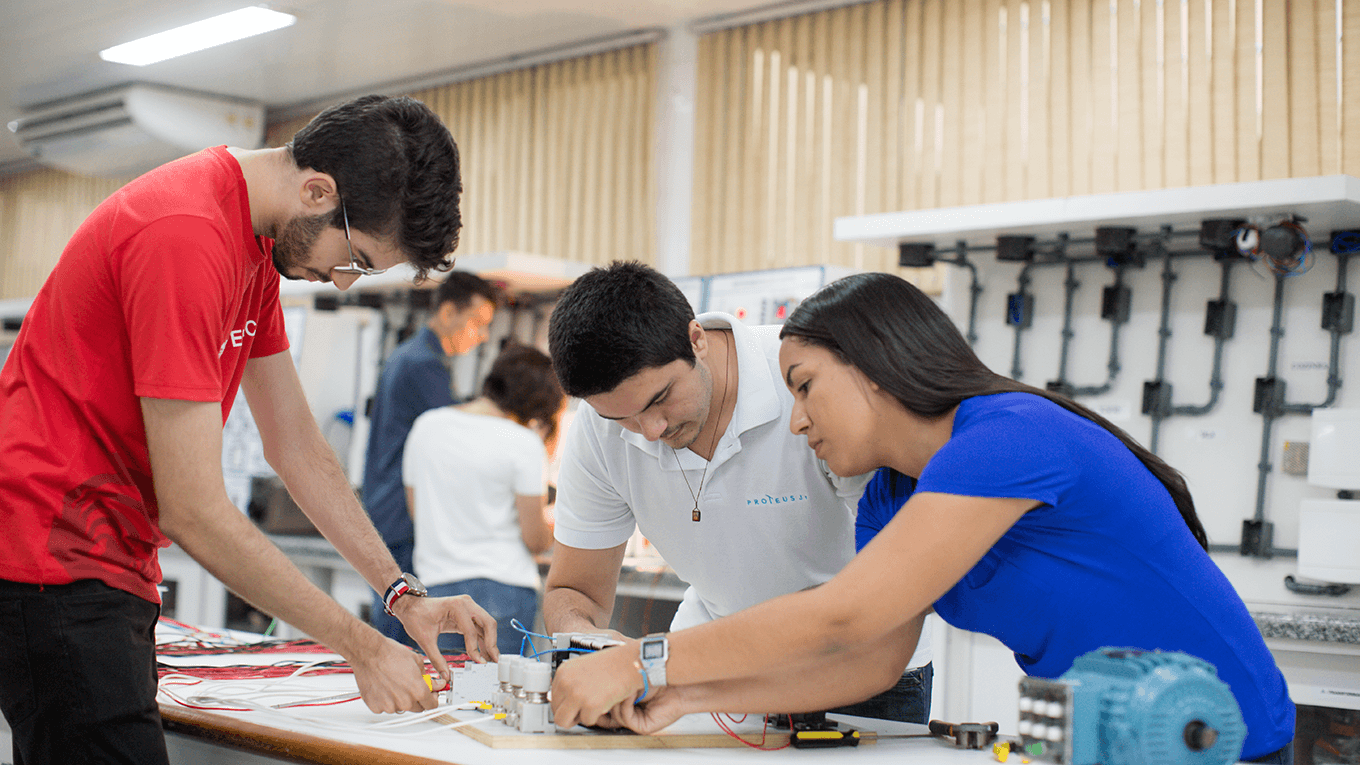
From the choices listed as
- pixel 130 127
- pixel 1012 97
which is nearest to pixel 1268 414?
pixel 1012 97

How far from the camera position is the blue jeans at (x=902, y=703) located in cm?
187

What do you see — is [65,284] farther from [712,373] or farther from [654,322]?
[712,373]

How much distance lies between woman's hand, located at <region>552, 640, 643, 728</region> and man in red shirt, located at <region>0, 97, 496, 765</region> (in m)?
0.22

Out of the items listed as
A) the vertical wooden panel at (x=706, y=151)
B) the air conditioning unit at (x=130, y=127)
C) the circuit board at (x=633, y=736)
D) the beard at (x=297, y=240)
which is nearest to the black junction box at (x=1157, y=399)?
the vertical wooden panel at (x=706, y=151)

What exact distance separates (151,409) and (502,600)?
2.14 m

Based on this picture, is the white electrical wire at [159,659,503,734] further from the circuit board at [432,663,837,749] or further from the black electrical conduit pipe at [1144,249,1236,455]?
the black electrical conduit pipe at [1144,249,1236,455]

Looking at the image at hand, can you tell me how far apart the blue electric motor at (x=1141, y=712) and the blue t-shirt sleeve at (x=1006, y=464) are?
197 mm

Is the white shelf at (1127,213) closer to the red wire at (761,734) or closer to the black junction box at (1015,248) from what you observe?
the black junction box at (1015,248)

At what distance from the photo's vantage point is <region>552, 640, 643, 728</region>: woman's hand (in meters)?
1.35

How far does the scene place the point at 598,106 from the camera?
16.6ft

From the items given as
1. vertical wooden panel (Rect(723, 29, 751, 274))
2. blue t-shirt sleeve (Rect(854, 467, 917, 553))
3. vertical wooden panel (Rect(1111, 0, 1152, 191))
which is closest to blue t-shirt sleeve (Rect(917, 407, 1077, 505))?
blue t-shirt sleeve (Rect(854, 467, 917, 553))

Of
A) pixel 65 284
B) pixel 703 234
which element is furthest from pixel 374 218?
pixel 703 234

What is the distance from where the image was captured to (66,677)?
4.15 ft

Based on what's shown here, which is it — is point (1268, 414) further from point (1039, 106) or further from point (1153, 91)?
point (1039, 106)
